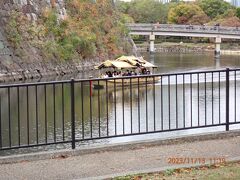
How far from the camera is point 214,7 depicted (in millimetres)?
128625

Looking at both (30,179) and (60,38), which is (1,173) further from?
(60,38)

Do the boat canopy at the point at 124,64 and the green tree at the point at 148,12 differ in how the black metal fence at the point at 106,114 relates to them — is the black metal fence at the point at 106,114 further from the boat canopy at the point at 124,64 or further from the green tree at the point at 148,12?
the green tree at the point at 148,12

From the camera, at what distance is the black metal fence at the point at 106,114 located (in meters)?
10.9

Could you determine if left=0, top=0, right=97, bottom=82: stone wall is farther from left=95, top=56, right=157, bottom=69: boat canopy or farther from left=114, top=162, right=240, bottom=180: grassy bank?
left=114, top=162, right=240, bottom=180: grassy bank

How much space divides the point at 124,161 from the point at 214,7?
123193 millimetres

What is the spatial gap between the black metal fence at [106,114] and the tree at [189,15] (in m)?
79.4

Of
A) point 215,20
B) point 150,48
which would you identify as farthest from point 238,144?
point 215,20

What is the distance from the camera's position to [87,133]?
20.6m

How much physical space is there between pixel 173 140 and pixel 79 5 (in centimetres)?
6025

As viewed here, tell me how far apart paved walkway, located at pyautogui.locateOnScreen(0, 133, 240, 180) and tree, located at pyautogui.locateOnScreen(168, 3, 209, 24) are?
373 feet

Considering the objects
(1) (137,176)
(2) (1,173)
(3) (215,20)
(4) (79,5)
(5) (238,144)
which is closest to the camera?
(1) (137,176)
